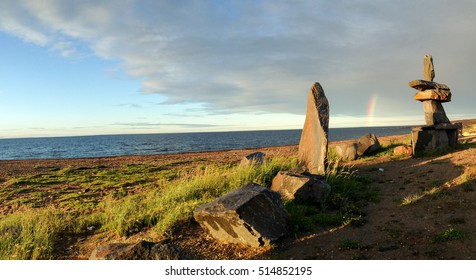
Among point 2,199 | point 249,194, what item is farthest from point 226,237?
point 2,199

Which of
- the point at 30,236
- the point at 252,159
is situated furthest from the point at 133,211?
the point at 252,159

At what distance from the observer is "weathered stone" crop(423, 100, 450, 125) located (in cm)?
1647

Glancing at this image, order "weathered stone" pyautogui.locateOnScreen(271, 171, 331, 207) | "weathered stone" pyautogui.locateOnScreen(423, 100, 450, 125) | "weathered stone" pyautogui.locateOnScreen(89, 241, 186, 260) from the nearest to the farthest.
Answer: "weathered stone" pyautogui.locateOnScreen(89, 241, 186, 260) < "weathered stone" pyautogui.locateOnScreen(271, 171, 331, 207) < "weathered stone" pyautogui.locateOnScreen(423, 100, 450, 125)

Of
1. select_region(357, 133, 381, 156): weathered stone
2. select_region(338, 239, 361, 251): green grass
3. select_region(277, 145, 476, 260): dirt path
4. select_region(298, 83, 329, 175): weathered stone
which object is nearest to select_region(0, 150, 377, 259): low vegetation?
select_region(277, 145, 476, 260): dirt path

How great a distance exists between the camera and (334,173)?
1220cm

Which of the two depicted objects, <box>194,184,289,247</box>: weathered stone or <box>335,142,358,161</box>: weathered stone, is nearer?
<box>194,184,289,247</box>: weathered stone

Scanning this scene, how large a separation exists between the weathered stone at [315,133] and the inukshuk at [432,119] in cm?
605

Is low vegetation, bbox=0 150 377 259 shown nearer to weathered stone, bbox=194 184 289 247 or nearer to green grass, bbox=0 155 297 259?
green grass, bbox=0 155 297 259

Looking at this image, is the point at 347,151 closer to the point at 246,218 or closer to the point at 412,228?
the point at 412,228

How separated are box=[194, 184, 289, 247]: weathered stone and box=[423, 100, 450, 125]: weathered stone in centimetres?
1222

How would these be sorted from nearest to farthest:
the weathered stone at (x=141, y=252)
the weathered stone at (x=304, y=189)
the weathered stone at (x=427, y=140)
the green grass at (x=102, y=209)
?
the weathered stone at (x=141, y=252), the green grass at (x=102, y=209), the weathered stone at (x=304, y=189), the weathered stone at (x=427, y=140)

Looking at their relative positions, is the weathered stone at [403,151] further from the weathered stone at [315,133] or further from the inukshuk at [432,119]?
the weathered stone at [315,133]

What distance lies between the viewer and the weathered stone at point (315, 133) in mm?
12438

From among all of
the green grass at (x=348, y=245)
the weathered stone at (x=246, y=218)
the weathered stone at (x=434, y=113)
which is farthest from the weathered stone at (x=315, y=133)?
the weathered stone at (x=434, y=113)
